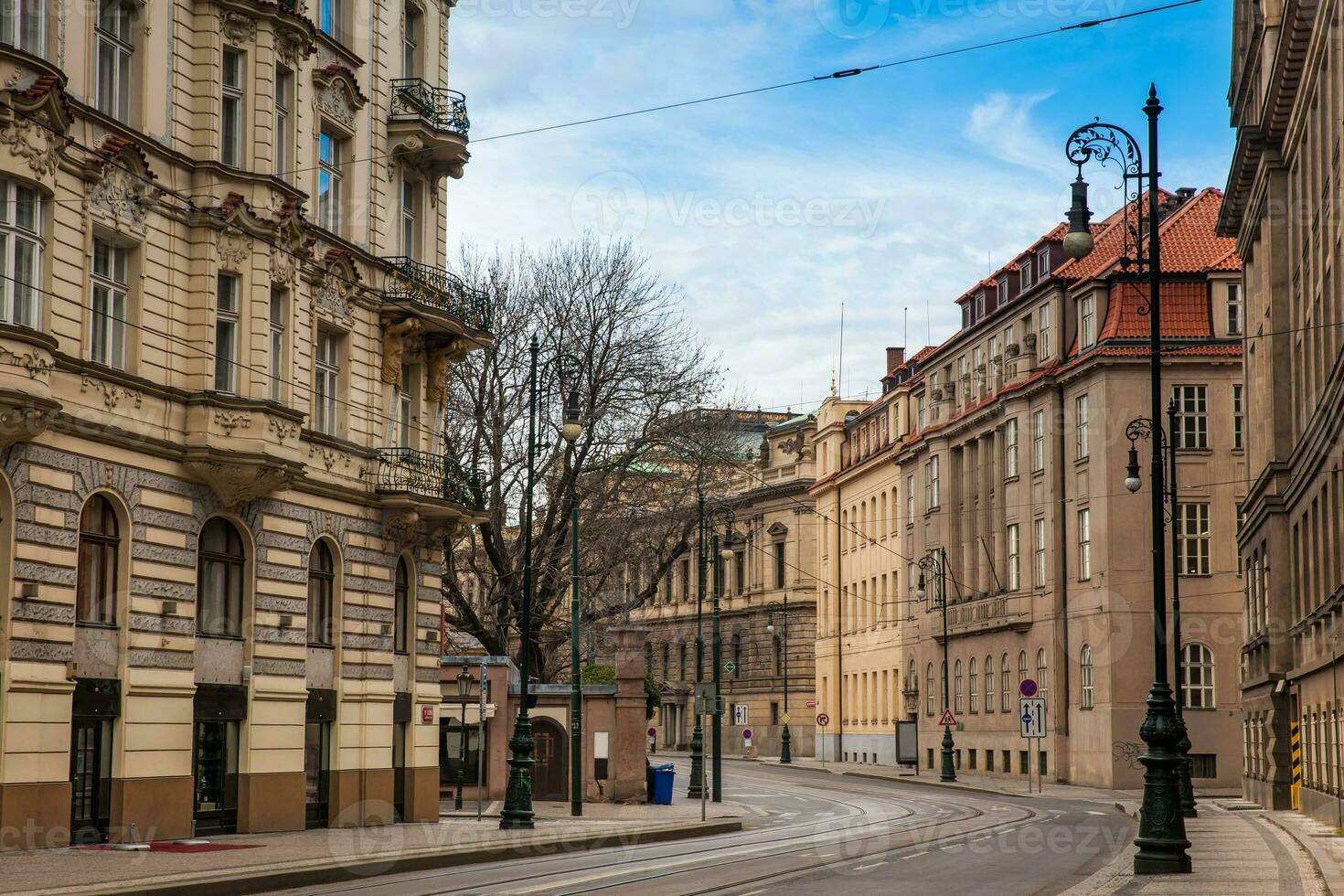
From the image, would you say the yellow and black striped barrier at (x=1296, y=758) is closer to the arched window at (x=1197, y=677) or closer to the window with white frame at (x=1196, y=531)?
the arched window at (x=1197, y=677)

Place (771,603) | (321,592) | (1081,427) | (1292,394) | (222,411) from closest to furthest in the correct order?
1. (222,411)
2. (321,592)
3. (1292,394)
4. (1081,427)
5. (771,603)

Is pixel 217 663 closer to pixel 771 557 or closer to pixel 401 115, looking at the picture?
pixel 401 115

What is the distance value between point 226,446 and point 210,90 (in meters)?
5.58

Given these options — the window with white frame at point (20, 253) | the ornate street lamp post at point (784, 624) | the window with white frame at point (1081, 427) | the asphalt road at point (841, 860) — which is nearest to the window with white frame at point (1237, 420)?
the window with white frame at point (1081, 427)

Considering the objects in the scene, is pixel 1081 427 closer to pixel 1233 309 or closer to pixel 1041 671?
pixel 1233 309

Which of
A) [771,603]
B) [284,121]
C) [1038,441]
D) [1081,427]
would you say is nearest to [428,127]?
[284,121]

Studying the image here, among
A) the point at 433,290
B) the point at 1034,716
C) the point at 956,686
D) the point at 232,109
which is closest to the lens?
the point at 232,109

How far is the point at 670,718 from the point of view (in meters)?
122

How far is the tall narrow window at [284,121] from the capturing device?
30344 millimetres

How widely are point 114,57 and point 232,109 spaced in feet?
10.2

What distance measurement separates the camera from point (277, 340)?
1180 inches

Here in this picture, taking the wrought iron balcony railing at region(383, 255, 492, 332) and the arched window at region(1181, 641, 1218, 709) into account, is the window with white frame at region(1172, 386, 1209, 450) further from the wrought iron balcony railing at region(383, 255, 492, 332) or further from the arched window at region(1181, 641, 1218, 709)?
the wrought iron balcony railing at region(383, 255, 492, 332)

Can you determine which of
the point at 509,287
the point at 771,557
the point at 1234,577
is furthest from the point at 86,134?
the point at 771,557

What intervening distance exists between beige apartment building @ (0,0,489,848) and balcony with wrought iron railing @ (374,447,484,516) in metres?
0.10
